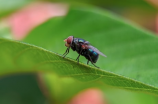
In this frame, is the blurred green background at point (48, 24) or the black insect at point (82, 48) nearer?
the black insect at point (82, 48)

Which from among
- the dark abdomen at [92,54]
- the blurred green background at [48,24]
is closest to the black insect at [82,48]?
the dark abdomen at [92,54]

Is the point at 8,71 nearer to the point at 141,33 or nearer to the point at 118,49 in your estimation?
the point at 118,49

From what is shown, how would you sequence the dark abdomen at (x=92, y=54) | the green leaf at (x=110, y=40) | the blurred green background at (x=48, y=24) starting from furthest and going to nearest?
1. the blurred green background at (x=48, y=24)
2. the dark abdomen at (x=92, y=54)
3. the green leaf at (x=110, y=40)

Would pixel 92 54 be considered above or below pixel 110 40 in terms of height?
below

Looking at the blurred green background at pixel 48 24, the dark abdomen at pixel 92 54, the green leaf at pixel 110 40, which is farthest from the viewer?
the blurred green background at pixel 48 24

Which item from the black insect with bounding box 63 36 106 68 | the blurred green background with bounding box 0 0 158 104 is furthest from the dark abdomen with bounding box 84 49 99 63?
the blurred green background with bounding box 0 0 158 104

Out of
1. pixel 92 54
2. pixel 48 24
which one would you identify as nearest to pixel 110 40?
pixel 92 54

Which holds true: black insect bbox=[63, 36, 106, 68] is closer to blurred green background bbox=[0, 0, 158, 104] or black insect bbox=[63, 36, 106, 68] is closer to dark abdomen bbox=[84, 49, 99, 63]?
dark abdomen bbox=[84, 49, 99, 63]

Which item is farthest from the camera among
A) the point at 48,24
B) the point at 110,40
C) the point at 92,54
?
the point at 48,24

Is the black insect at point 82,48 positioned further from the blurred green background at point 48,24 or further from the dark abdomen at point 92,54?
the blurred green background at point 48,24

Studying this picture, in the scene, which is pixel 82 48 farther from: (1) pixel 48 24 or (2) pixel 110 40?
(1) pixel 48 24

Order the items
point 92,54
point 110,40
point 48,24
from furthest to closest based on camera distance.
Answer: point 48,24, point 110,40, point 92,54
